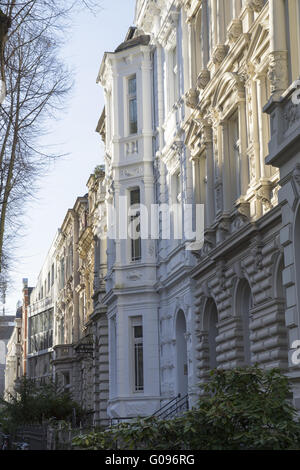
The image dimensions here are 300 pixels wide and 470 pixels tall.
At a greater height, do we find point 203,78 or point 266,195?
point 203,78

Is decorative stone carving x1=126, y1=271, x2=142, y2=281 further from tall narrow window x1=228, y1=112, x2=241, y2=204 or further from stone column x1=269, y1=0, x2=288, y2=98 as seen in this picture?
stone column x1=269, y1=0, x2=288, y2=98

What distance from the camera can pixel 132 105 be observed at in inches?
1331

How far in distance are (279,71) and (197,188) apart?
929cm

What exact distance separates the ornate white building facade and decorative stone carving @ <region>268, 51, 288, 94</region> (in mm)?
20

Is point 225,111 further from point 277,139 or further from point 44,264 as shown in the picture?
point 44,264

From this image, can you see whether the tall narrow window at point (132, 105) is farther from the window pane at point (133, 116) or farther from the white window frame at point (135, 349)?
the white window frame at point (135, 349)

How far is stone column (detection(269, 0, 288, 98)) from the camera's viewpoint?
1719cm

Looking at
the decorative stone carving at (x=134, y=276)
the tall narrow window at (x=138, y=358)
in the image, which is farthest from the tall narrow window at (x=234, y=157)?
the tall narrow window at (x=138, y=358)

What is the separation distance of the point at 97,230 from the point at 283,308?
26.1m

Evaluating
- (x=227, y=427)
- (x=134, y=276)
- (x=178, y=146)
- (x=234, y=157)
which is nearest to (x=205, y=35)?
(x=178, y=146)

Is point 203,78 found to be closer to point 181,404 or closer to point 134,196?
point 134,196

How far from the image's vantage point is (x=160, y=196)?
102 feet
